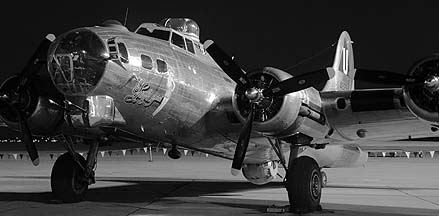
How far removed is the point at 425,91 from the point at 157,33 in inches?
240

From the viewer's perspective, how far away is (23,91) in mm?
12391

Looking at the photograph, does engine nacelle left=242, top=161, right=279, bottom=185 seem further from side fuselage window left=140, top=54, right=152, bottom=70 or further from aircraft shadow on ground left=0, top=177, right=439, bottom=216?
side fuselage window left=140, top=54, right=152, bottom=70

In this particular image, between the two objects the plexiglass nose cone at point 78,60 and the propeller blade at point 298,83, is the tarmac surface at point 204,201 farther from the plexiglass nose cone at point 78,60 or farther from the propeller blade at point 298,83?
the plexiglass nose cone at point 78,60

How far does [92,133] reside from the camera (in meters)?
12.7

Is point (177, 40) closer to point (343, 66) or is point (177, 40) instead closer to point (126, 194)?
point (126, 194)

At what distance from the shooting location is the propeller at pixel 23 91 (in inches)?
480

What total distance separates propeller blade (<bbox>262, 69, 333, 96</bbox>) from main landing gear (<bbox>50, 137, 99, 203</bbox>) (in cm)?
506

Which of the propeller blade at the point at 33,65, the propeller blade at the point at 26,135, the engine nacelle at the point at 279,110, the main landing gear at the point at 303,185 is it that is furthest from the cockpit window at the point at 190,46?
the propeller blade at the point at 26,135

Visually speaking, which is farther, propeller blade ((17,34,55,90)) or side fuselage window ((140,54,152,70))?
propeller blade ((17,34,55,90))

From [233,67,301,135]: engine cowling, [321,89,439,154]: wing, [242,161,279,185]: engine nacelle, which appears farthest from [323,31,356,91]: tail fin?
[233,67,301,135]: engine cowling

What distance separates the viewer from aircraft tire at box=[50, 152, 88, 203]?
1294cm

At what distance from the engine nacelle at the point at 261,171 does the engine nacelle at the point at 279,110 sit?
4.65 meters

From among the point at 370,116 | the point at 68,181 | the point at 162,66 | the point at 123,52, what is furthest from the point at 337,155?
the point at 123,52

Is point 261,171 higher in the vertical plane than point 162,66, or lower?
lower
